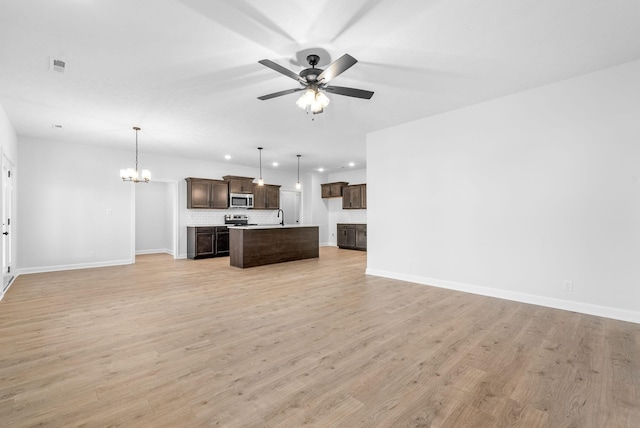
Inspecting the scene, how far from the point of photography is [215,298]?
4.13 metres

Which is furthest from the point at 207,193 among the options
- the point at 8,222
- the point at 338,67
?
the point at 338,67

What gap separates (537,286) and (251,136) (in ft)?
17.6

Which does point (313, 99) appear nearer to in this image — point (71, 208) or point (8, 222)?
point (8, 222)

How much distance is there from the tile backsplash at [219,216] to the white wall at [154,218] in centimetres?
122

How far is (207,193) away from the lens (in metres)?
8.34

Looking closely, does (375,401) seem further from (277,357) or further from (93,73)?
(93,73)

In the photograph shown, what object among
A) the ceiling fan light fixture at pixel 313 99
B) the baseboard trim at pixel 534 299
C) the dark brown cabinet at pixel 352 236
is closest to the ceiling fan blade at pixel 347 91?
the ceiling fan light fixture at pixel 313 99

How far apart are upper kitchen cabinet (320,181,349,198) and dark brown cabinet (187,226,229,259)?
419 cm

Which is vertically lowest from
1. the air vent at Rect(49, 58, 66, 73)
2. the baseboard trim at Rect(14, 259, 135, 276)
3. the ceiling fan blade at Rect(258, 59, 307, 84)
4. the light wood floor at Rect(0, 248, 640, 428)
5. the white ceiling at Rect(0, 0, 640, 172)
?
the light wood floor at Rect(0, 248, 640, 428)

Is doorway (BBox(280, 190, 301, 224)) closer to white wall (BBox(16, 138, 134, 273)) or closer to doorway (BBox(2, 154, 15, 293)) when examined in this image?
white wall (BBox(16, 138, 134, 273))

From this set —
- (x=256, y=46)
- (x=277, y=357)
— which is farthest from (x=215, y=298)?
(x=256, y=46)

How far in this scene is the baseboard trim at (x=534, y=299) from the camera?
3.24 metres

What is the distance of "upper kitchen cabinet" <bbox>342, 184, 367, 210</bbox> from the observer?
9992 millimetres

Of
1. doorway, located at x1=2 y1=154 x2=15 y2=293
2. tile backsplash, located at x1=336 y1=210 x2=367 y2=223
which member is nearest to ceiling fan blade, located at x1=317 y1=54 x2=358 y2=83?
doorway, located at x1=2 y1=154 x2=15 y2=293
